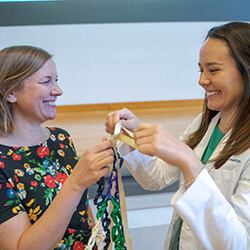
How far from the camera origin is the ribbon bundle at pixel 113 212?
2.70 ft

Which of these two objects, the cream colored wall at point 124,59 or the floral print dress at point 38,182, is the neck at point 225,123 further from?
the cream colored wall at point 124,59

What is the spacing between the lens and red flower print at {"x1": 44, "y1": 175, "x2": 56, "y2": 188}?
107cm

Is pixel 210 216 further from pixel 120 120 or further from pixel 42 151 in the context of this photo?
pixel 42 151

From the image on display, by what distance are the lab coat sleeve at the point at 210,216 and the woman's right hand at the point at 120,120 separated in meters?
0.34

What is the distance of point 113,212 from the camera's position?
0.86 m

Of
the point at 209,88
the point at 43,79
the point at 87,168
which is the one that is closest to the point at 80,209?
the point at 87,168

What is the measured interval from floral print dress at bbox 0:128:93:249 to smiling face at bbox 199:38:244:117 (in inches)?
22.5

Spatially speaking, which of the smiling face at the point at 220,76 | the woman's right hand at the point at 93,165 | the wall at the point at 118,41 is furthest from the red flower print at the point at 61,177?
the wall at the point at 118,41

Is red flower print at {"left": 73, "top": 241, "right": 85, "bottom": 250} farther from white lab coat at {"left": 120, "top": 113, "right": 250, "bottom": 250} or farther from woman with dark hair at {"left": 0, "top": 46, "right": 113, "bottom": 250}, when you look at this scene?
white lab coat at {"left": 120, "top": 113, "right": 250, "bottom": 250}

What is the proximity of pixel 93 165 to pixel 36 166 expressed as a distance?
0.34 metres

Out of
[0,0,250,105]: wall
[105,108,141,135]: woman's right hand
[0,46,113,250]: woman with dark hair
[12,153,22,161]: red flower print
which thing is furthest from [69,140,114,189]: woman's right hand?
[0,0,250,105]: wall

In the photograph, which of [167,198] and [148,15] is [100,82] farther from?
[167,198]

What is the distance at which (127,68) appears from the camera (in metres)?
3.75

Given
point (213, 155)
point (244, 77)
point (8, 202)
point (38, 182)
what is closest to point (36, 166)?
point (38, 182)
